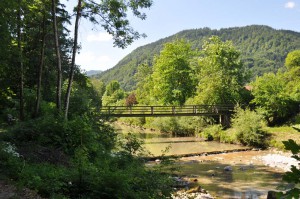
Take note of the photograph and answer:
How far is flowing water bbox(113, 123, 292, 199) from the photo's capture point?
13.2m

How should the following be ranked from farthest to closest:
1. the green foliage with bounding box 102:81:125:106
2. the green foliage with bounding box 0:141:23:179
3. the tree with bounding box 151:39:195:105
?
the green foliage with bounding box 102:81:125:106 < the tree with bounding box 151:39:195:105 < the green foliage with bounding box 0:141:23:179

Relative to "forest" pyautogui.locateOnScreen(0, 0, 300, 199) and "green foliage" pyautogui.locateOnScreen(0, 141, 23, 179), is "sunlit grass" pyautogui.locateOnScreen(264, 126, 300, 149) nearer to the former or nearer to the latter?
"forest" pyautogui.locateOnScreen(0, 0, 300, 199)

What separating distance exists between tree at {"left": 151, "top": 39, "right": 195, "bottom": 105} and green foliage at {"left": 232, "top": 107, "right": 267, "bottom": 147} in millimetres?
14879

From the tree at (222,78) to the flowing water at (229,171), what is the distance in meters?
9.17

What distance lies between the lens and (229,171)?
54.9ft

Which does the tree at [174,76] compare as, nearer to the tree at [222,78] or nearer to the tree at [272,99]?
the tree at [222,78]

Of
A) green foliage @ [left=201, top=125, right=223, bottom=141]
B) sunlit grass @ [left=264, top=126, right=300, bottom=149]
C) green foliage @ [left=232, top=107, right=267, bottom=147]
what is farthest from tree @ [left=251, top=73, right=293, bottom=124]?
green foliage @ [left=201, top=125, right=223, bottom=141]

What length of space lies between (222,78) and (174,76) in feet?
29.7

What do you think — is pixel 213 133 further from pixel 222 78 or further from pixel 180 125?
pixel 222 78

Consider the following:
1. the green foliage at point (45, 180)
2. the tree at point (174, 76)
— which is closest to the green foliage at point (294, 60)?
the tree at point (174, 76)

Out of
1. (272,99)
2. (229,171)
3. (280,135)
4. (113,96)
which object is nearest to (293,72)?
(272,99)

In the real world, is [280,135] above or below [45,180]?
below

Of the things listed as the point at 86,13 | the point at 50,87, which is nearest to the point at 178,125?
the point at 50,87

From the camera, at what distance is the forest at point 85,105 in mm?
6863
